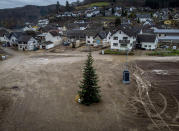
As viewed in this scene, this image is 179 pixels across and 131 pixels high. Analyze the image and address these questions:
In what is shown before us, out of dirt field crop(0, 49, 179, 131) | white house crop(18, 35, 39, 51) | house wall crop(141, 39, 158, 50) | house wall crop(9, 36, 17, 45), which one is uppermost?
house wall crop(9, 36, 17, 45)

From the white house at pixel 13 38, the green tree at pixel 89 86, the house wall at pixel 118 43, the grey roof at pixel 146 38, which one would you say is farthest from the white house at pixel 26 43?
the green tree at pixel 89 86

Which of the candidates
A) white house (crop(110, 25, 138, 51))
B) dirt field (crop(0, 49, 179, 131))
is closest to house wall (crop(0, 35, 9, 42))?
dirt field (crop(0, 49, 179, 131))

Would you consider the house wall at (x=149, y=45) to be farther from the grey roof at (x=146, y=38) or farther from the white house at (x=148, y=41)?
the grey roof at (x=146, y=38)

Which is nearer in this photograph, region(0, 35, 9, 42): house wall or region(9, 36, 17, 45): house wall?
region(9, 36, 17, 45): house wall

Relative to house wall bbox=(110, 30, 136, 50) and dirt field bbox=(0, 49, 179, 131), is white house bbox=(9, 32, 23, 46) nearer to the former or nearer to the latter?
dirt field bbox=(0, 49, 179, 131)

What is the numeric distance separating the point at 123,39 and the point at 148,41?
6.85 meters

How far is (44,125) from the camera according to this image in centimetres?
1336

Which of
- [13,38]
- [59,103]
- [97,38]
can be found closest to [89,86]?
[59,103]

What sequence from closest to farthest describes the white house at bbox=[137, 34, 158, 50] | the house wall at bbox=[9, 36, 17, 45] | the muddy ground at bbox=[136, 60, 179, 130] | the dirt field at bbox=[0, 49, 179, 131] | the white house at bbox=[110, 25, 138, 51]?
the dirt field at bbox=[0, 49, 179, 131] → the muddy ground at bbox=[136, 60, 179, 130] → the white house at bbox=[110, 25, 138, 51] → the white house at bbox=[137, 34, 158, 50] → the house wall at bbox=[9, 36, 17, 45]

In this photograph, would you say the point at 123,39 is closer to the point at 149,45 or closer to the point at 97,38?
the point at 149,45

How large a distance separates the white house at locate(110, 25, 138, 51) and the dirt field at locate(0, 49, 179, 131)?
490 inches

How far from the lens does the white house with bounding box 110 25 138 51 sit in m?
38.5

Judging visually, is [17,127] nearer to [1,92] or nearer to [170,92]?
[1,92]

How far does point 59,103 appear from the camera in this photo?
1683 centimetres
